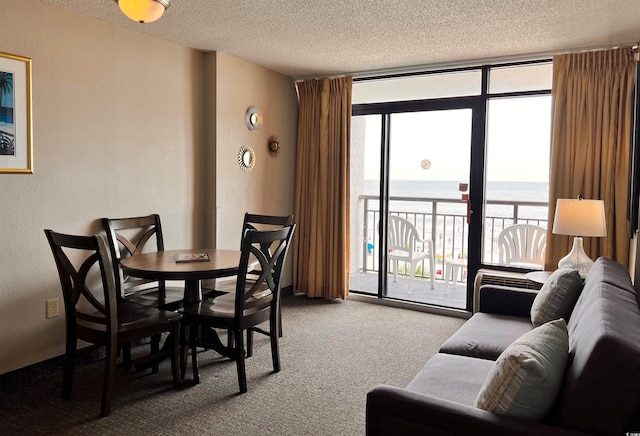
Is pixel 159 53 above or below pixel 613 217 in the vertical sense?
above

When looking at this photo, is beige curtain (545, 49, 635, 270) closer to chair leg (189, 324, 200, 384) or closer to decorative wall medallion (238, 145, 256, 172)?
decorative wall medallion (238, 145, 256, 172)

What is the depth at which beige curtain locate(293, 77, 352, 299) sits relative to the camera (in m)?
4.83

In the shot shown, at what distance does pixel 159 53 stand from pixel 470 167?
2.82 metres

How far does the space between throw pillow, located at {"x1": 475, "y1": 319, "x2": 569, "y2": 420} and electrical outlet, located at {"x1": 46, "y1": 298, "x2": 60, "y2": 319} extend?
8.98 feet

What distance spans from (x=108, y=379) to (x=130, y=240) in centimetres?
128

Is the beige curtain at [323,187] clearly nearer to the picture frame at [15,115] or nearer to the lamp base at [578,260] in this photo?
the lamp base at [578,260]

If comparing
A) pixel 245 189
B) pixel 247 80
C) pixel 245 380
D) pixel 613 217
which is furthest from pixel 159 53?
pixel 613 217

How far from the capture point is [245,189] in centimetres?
450

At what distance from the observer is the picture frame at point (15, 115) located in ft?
9.13

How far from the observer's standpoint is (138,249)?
3504 millimetres

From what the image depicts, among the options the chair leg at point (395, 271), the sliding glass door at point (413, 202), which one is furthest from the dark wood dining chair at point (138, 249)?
the chair leg at point (395, 271)

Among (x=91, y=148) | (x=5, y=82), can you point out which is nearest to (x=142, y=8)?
(x=5, y=82)

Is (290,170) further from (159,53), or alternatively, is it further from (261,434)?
→ (261,434)

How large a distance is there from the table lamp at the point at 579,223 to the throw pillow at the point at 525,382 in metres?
2.00
